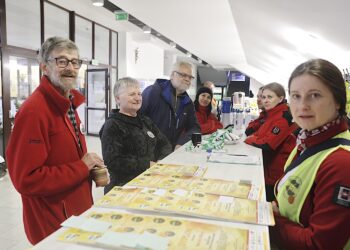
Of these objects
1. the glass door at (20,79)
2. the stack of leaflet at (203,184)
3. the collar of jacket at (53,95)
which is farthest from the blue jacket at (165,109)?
the glass door at (20,79)

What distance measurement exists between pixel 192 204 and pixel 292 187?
37cm

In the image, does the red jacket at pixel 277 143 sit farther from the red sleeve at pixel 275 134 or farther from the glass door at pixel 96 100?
the glass door at pixel 96 100

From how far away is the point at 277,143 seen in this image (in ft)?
7.89

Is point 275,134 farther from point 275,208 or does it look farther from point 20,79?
point 20,79

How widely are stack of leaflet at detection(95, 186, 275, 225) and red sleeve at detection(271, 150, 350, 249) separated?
0.13m

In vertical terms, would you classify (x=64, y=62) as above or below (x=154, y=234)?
above

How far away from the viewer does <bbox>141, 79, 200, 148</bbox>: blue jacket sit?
9.11 feet

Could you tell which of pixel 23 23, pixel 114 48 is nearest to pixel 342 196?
pixel 23 23

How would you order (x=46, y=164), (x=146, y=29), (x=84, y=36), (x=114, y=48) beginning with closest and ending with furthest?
(x=46, y=164) → (x=84, y=36) → (x=146, y=29) → (x=114, y=48)

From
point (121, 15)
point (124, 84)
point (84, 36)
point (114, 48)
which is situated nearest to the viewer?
point (124, 84)

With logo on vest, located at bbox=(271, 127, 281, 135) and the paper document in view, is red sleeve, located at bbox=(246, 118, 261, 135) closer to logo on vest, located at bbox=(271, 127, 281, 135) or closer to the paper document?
logo on vest, located at bbox=(271, 127, 281, 135)

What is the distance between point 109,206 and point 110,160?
76 cm

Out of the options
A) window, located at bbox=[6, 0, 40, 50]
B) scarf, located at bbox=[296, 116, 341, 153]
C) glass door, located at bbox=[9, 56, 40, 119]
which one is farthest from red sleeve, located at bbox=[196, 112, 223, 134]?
window, located at bbox=[6, 0, 40, 50]

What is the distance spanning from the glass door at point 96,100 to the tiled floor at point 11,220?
461 centimetres
